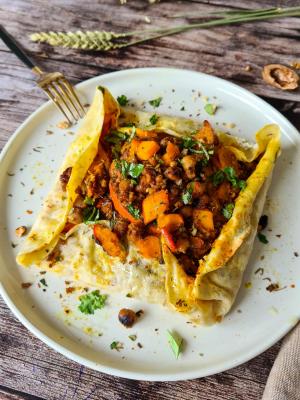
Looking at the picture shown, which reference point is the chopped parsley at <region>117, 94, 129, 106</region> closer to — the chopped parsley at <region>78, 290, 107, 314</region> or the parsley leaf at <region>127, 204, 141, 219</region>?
the parsley leaf at <region>127, 204, 141, 219</region>

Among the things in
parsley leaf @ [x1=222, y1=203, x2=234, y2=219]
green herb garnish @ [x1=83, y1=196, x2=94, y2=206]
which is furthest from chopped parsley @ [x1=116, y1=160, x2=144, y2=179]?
parsley leaf @ [x1=222, y1=203, x2=234, y2=219]

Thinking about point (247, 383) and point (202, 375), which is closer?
point (202, 375)

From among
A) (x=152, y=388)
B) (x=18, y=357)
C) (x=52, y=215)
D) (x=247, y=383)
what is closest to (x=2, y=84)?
(x=52, y=215)

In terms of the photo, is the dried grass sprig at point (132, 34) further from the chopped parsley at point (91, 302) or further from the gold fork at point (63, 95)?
the chopped parsley at point (91, 302)

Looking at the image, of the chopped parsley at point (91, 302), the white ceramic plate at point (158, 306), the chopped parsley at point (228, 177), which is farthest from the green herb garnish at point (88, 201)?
the chopped parsley at point (228, 177)

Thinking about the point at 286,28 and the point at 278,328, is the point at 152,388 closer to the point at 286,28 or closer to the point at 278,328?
the point at 278,328

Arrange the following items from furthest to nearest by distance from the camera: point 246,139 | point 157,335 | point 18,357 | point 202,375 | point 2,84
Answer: point 2,84 → point 246,139 → point 18,357 → point 157,335 → point 202,375

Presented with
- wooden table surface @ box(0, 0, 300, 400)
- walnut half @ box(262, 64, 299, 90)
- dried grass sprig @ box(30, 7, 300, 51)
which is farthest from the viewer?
dried grass sprig @ box(30, 7, 300, 51)
